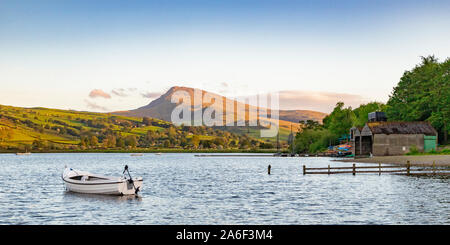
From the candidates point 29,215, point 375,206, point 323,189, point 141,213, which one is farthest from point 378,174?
point 29,215

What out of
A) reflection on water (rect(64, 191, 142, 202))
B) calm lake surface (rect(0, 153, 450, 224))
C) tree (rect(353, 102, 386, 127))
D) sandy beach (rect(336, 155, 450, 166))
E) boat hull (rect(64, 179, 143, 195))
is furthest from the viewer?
tree (rect(353, 102, 386, 127))

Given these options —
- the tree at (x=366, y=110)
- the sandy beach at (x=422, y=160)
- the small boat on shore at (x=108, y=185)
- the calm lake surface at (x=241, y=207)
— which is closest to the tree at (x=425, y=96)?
the sandy beach at (x=422, y=160)

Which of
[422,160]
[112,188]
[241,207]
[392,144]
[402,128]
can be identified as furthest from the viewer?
[392,144]

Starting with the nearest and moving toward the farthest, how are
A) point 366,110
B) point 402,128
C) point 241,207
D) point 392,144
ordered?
1. point 241,207
2. point 402,128
3. point 392,144
4. point 366,110

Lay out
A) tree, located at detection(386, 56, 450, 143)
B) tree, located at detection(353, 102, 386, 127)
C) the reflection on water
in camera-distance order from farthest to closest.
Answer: tree, located at detection(353, 102, 386, 127) < tree, located at detection(386, 56, 450, 143) < the reflection on water

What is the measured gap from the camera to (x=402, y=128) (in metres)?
122

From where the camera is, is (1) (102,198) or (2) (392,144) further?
(2) (392,144)

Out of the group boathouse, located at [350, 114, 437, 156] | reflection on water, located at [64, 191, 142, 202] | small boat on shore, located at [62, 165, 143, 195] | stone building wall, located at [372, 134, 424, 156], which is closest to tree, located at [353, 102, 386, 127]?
boathouse, located at [350, 114, 437, 156]

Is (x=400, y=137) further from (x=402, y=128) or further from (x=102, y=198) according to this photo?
(x=102, y=198)

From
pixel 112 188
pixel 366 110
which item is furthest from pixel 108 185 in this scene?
pixel 366 110

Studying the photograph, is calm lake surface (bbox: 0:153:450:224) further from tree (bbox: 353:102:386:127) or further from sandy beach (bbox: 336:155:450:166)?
tree (bbox: 353:102:386:127)

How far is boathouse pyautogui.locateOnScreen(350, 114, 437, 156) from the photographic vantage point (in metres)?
120

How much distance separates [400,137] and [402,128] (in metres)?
2.57
